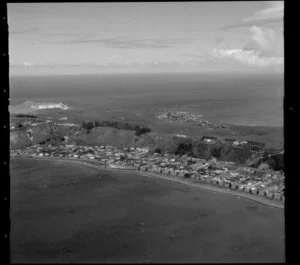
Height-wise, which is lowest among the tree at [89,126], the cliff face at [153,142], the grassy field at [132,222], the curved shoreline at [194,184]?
the grassy field at [132,222]

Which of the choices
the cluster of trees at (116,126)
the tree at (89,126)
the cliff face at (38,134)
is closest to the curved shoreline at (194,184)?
the cliff face at (38,134)

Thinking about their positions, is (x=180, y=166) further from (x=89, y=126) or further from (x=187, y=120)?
(x=187, y=120)

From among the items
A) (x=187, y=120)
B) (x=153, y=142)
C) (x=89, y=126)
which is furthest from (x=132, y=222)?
(x=187, y=120)

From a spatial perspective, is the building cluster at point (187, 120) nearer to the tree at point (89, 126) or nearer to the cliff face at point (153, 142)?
the cliff face at point (153, 142)

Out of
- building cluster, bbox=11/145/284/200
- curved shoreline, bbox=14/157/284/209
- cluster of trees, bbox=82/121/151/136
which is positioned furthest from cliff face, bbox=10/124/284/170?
curved shoreline, bbox=14/157/284/209

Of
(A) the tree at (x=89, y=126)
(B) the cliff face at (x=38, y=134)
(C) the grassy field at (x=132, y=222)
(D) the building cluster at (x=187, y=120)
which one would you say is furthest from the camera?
(D) the building cluster at (x=187, y=120)

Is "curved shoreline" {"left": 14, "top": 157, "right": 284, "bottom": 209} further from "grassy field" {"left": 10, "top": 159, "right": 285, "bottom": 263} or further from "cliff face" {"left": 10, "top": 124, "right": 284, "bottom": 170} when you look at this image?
"cliff face" {"left": 10, "top": 124, "right": 284, "bottom": 170}
